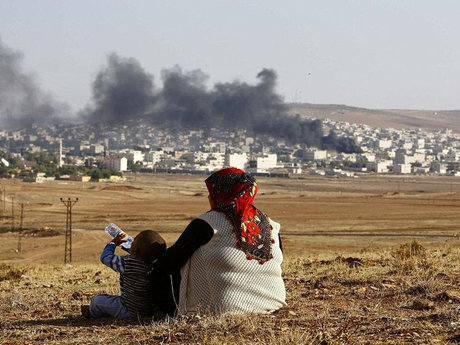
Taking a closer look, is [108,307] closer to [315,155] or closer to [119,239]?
[119,239]

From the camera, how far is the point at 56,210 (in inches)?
1859

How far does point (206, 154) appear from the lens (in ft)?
456

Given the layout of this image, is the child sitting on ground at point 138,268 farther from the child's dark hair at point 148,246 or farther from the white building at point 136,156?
the white building at point 136,156

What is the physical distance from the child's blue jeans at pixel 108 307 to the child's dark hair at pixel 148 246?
0.36 metres

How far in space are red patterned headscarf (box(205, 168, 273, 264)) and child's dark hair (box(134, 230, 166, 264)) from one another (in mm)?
538

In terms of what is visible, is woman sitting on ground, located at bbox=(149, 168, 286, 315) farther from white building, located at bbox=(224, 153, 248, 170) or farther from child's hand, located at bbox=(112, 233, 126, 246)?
white building, located at bbox=(224, 153, 248, 170)

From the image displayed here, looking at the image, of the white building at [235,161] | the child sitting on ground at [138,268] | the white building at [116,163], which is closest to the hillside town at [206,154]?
the white building at [116,163]

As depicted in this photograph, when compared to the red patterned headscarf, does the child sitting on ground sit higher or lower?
lower

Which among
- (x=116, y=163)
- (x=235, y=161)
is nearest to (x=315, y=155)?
(x=235, y=161)

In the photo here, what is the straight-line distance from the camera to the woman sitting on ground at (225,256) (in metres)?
5.51

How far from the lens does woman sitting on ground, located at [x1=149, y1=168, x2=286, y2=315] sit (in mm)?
5508

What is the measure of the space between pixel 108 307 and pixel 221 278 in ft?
2.88

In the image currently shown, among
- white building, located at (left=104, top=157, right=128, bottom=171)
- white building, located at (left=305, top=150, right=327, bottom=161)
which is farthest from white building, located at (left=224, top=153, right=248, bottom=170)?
white building, located at (left=305, top=150, right=327, bottom=161)

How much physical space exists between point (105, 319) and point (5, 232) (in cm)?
2880
